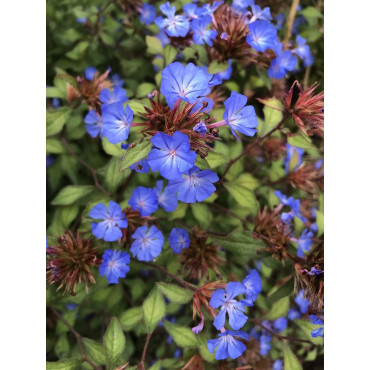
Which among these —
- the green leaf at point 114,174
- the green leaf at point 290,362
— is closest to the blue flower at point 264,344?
the green leaf at point 290,362

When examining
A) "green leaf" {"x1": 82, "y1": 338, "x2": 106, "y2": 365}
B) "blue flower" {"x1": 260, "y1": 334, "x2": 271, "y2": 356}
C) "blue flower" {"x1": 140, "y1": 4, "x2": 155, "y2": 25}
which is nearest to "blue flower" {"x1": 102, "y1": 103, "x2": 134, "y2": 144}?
"green leaf" {"x1": 82, "y1": 338, "x2": 106, "y2": 365}

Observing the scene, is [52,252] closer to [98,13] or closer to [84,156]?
[84,156]

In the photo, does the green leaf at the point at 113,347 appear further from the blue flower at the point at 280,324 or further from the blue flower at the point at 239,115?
the blue flower at the point at 280,324

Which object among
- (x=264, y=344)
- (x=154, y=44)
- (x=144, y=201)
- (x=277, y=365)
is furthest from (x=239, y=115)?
(x=277, y=365)

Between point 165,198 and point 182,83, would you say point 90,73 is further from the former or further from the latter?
point 182,83

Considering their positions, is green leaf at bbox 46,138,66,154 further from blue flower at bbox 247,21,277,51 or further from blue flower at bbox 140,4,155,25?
blue flower at bbox 247,21,277,51
